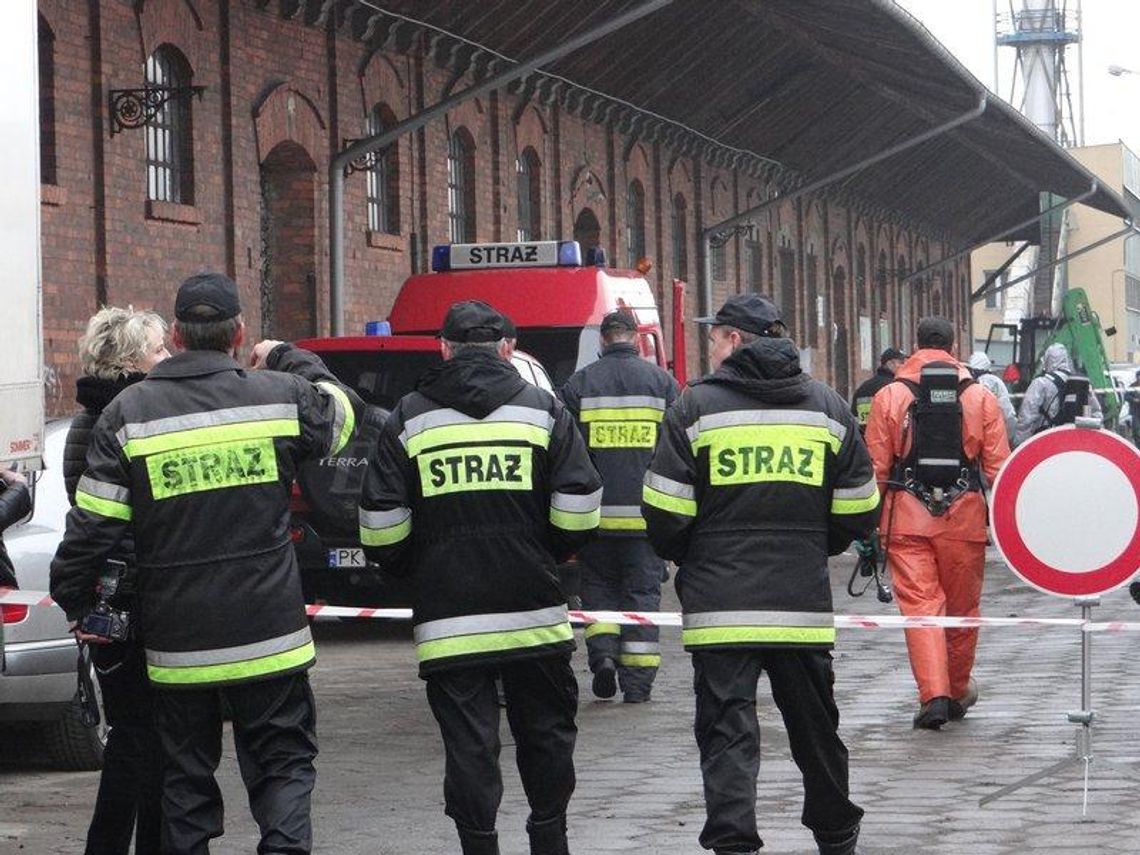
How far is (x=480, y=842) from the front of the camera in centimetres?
689

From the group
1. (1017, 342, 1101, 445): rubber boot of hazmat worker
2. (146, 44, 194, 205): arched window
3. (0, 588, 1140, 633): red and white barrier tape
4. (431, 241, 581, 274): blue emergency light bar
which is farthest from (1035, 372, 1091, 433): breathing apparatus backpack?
(0, 588, 1140, 633): red and white barrier tape

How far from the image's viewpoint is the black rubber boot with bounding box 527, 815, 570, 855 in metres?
7.00

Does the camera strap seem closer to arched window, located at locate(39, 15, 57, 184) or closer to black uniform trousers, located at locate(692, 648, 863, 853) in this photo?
black uniform trousers, located at locate(692, 648, 863, 853)

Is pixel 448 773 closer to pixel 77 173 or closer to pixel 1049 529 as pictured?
pixel 1049 529

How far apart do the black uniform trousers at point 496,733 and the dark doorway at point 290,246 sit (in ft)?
51.2

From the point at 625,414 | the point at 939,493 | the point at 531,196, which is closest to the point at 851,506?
the point at 939,493

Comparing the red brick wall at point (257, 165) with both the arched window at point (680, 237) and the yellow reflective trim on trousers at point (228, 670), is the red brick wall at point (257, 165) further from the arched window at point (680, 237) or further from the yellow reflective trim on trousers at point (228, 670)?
the yellow reflective trim on trousers at point (228, 670)

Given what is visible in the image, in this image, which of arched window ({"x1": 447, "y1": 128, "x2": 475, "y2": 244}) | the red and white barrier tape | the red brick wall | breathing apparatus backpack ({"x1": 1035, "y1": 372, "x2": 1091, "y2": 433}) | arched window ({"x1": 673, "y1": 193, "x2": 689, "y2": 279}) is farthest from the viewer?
arched window ({"x1": 673, "y1": 193, "x2": 689, "y2": 279})

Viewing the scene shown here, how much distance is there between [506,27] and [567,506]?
19830 mm

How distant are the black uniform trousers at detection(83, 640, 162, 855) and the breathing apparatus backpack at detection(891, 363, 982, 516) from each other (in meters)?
4.85

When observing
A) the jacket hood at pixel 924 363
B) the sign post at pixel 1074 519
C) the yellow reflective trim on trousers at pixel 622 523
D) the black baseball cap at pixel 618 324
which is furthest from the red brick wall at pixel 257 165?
the sign post at pixel 1074 519

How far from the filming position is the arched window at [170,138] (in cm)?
1970

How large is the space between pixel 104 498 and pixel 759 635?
198 cm

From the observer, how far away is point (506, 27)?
2639cm
